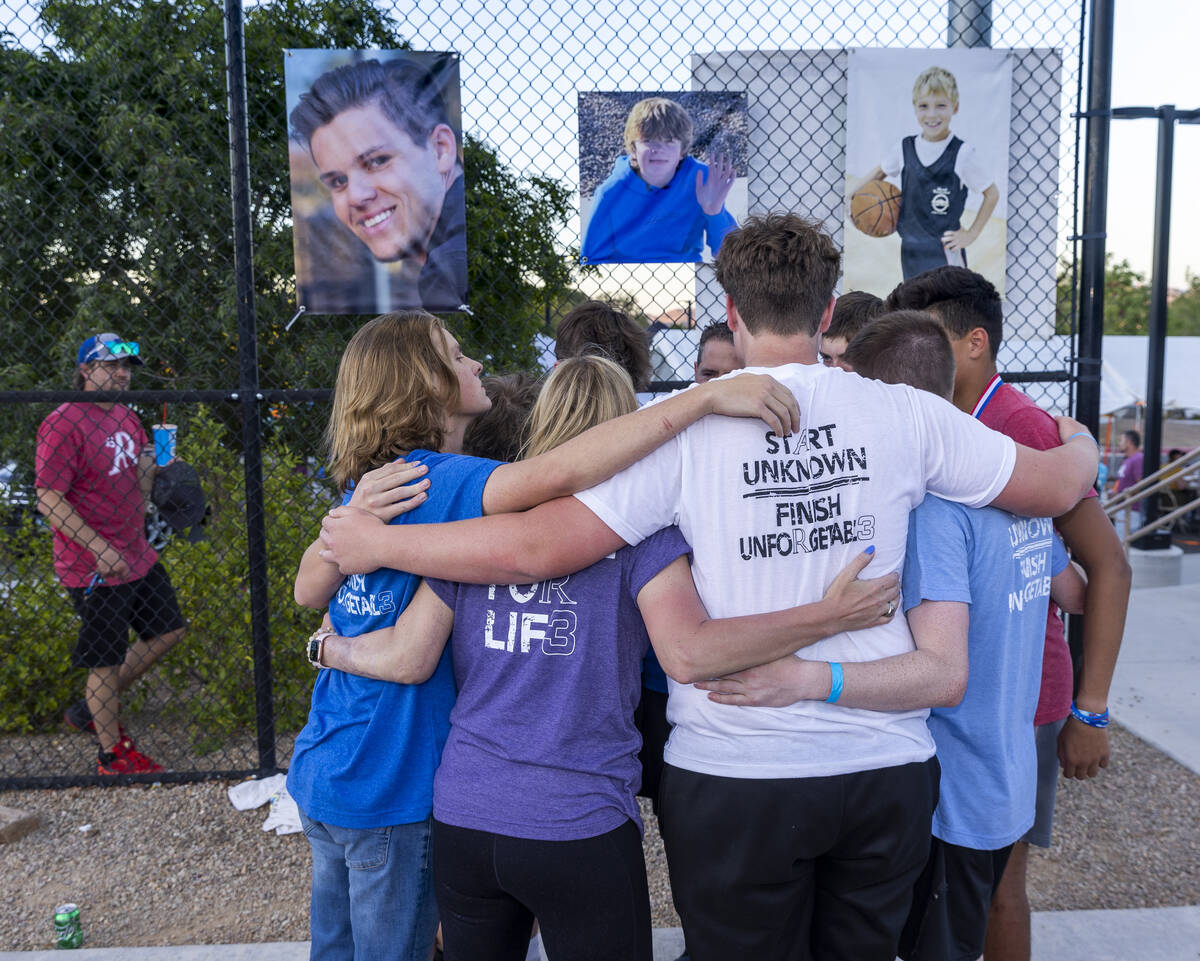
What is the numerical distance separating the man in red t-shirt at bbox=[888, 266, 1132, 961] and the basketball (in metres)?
1.65

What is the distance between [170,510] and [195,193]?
18.8 ft

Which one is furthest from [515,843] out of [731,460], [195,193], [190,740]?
[195,193]

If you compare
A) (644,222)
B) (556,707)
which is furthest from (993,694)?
(644,222)

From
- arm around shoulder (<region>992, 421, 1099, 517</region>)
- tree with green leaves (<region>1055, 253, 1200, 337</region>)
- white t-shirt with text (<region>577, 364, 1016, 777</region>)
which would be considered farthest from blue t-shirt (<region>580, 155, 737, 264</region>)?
tree with green leaves (<region>1055, 253, 1200, 337</region>)

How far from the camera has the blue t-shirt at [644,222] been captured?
3.86m

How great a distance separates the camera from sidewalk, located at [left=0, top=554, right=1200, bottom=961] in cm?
286

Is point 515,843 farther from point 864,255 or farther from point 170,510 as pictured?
point 170,510

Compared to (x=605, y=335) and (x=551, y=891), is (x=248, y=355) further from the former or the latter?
A: (x=551, y=891)

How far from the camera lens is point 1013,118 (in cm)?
396

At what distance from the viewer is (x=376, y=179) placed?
378 centimetres

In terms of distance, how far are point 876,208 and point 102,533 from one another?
12.1ft

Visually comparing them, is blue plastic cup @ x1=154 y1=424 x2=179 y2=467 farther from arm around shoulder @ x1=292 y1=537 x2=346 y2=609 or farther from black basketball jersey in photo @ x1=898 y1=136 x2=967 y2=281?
black basketball jersey in photo @ x1=898 y1=136 x2=967 y2=281

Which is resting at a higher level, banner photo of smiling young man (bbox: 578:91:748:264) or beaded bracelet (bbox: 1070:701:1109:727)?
banner photo of smiling young man (bbox: 578:91:748:264)

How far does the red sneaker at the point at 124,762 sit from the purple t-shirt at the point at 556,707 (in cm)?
313
